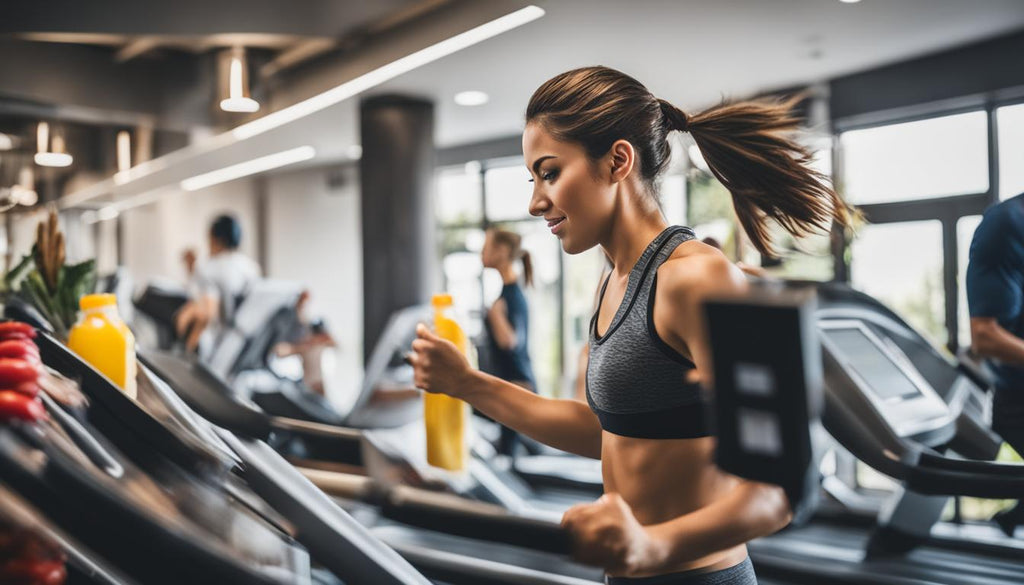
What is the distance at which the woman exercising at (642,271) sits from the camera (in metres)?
1.11

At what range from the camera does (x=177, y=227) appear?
401 inches

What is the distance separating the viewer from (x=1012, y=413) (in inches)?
99.7

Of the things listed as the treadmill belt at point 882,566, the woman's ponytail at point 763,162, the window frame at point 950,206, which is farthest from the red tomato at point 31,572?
the window frame at point 950,206

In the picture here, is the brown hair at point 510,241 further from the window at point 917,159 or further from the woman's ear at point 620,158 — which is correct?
the woman's ear at point 620,158

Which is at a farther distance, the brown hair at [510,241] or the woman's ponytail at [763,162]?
the brown hair at [510,241]

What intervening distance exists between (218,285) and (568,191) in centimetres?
442

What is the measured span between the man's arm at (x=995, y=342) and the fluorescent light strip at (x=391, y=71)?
260 cm

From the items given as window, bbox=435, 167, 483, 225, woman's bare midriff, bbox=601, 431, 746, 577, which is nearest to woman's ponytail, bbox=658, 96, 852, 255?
woman's bare midriff, bbox=601, 431, 746, 577

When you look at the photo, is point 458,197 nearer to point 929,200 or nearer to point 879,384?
point 929,200

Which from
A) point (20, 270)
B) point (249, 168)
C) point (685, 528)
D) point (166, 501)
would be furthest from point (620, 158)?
point (249, 168)

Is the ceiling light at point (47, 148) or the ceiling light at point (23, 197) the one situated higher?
the ceiling light at point (47, 148)

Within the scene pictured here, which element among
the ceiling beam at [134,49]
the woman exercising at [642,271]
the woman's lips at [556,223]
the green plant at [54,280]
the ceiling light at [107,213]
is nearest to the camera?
the woman exercising at [642,271]

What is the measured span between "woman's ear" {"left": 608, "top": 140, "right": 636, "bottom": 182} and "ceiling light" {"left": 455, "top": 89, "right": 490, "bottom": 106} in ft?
15.8

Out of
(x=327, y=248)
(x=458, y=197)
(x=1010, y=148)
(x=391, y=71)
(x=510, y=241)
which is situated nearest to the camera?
(x=510, y=241)
